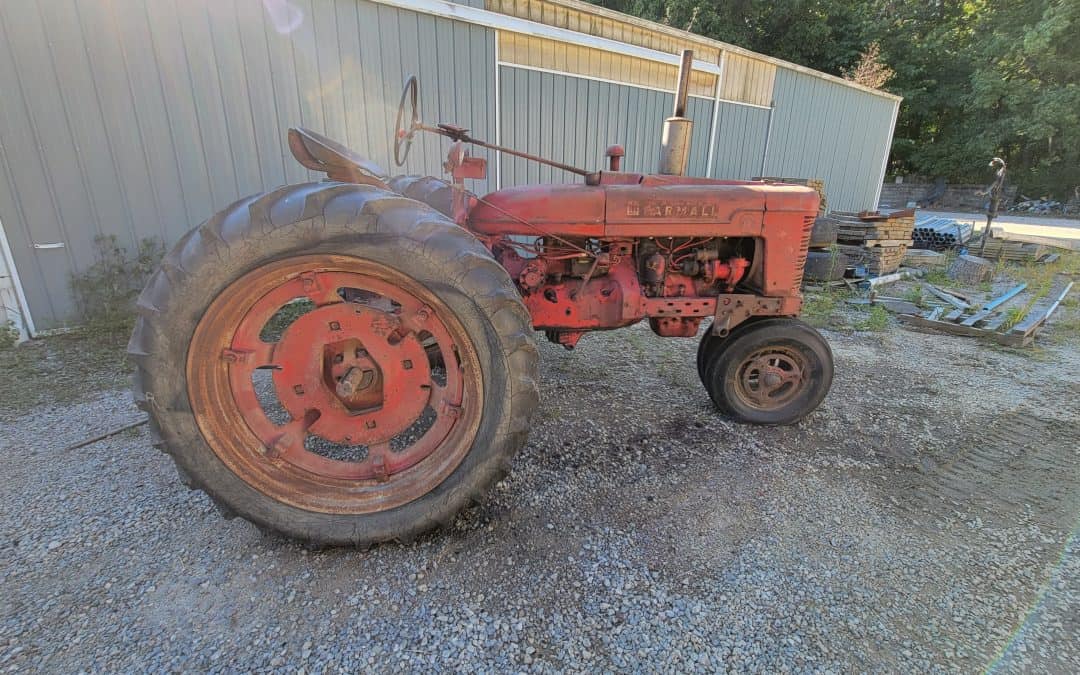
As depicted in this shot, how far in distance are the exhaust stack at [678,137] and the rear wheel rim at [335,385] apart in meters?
1.57

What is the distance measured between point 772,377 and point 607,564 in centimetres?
141

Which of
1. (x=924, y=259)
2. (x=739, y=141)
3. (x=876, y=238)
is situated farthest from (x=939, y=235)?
(x=739, y=141)

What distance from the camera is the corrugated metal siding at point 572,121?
545 centimetres

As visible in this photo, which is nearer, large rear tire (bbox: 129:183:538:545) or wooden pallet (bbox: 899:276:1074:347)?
large rear tire (bbox: 129:183:538:545)

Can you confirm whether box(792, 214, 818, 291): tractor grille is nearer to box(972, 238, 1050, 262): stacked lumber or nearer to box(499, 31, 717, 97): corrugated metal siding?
box(499, 31, 717, 97): corrugated metal siding

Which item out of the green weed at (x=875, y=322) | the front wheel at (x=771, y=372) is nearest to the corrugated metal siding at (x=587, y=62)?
the green weed at (x=875, y=322)

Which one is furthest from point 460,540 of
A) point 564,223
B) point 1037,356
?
point 1037,356

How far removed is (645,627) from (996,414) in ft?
9.09

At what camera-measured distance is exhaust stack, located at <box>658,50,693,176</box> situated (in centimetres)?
245

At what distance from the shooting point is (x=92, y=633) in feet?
4.39

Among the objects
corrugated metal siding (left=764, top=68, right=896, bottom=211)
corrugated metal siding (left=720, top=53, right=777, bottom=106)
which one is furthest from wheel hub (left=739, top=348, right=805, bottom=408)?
corrugated metal siding (left=764, top=68, right=896, bottom=211)

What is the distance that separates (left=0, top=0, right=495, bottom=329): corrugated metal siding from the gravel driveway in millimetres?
1769

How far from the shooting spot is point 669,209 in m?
2.25

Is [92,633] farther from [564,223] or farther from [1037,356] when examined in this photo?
[1037,356]
